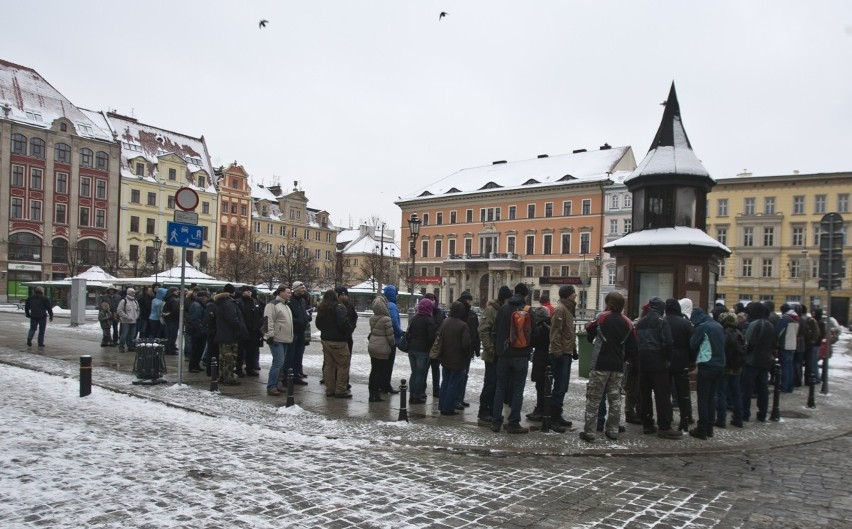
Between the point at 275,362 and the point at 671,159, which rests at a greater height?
the point at 671,159

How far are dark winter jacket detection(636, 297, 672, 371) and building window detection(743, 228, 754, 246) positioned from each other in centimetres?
6402

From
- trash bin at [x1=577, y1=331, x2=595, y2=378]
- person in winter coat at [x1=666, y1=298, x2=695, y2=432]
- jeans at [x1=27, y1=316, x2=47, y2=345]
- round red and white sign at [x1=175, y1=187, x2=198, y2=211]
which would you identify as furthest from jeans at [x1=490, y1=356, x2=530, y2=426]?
jeans at [x1=27, y1=316, x2=47, y2=345]

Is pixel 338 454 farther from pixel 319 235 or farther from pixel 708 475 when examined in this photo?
pixel 319 235

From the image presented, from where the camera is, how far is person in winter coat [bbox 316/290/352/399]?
11172mm

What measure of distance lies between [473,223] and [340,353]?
6938cm

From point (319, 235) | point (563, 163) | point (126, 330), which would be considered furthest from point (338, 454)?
point (319, 235)

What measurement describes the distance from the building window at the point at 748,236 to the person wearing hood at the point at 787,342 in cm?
5640

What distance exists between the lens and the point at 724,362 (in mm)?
9289

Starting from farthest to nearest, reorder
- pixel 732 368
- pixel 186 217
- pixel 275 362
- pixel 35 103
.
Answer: pixel 35 103 < pixel 186 217 < pixel 275 362 < pixel 732 368

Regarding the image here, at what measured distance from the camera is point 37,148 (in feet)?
205

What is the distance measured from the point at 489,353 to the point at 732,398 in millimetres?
4221

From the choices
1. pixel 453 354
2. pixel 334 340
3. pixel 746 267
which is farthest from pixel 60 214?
pixel 746 267

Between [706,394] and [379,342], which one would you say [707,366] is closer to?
[706,394]

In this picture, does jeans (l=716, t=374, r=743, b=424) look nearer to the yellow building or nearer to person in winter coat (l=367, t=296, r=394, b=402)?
person in winter coat (l=367, t=296, r=394, b=402)
